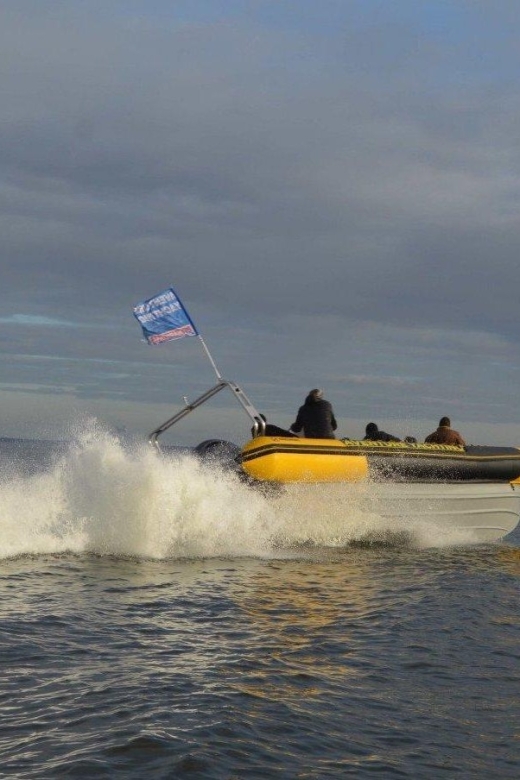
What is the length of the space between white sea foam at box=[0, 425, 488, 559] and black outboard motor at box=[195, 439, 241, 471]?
0.60 metres

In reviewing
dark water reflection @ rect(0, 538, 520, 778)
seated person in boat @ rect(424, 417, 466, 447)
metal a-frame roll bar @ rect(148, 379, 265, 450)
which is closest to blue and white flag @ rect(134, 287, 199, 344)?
metal a-frame roll bar @ rect(148, 379, 265, 450)

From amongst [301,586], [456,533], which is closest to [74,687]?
[301,586]

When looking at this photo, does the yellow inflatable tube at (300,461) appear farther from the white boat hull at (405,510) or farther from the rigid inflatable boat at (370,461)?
the white boat hull at (405,510)

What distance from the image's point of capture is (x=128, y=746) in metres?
4.82

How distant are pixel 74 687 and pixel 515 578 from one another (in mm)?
7624

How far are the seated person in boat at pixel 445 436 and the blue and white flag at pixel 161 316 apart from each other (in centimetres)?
519

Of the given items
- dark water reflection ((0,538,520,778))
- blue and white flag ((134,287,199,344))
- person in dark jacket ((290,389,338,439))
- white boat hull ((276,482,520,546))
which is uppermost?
blue and white flag ((134,287,199,344))

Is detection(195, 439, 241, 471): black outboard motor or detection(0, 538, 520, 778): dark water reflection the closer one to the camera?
detection(0, 538, 520, 778): dark water reflection

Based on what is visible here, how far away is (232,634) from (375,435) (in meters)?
7.75

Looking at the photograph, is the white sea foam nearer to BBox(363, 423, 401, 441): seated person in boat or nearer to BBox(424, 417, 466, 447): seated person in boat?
BBox(363, 423, 401, 441): seated person in boat

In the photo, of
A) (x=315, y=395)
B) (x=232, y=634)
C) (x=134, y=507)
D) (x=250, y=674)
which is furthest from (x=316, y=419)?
(x=250, y=674)

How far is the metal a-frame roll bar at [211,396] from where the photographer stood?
13.2 m

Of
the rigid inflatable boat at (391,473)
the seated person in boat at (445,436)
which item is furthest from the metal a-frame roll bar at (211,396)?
the seated person in boat at (445,436)

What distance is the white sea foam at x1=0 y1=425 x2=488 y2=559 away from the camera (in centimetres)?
1161
